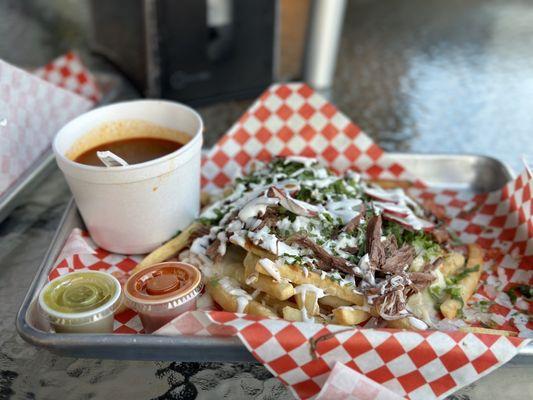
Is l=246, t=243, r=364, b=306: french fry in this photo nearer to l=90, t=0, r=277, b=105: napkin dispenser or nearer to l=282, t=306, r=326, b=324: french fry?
l=282, t=306, r=326, b=324: french fry

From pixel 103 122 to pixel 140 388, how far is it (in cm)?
74

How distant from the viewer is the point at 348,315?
107 cm

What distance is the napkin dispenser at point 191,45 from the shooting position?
86.3 inches

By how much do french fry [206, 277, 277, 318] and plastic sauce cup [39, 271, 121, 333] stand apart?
0.64 feet

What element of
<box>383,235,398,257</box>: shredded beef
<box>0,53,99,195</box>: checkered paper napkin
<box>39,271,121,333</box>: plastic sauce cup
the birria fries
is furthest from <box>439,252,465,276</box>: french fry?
<box>0,53,99,195</box>: checkered paper napkin

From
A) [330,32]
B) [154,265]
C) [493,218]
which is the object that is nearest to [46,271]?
[154,265]

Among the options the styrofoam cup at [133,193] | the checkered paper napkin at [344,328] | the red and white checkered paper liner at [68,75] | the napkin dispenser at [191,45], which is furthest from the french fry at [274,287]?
the napkin dispenser at [191,45]

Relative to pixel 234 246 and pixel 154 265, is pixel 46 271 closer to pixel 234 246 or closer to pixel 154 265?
pixel 154 265

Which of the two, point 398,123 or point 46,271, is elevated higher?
point 46,271

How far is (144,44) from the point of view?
222cm

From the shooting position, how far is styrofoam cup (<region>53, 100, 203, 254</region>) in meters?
1.23

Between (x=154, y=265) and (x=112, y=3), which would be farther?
(x=112, y=3)

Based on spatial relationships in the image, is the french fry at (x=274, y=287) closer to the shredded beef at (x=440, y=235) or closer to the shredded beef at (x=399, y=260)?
the shredded beef at (x=399, y=260)

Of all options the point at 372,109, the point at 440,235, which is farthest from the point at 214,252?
the point at 372,109
